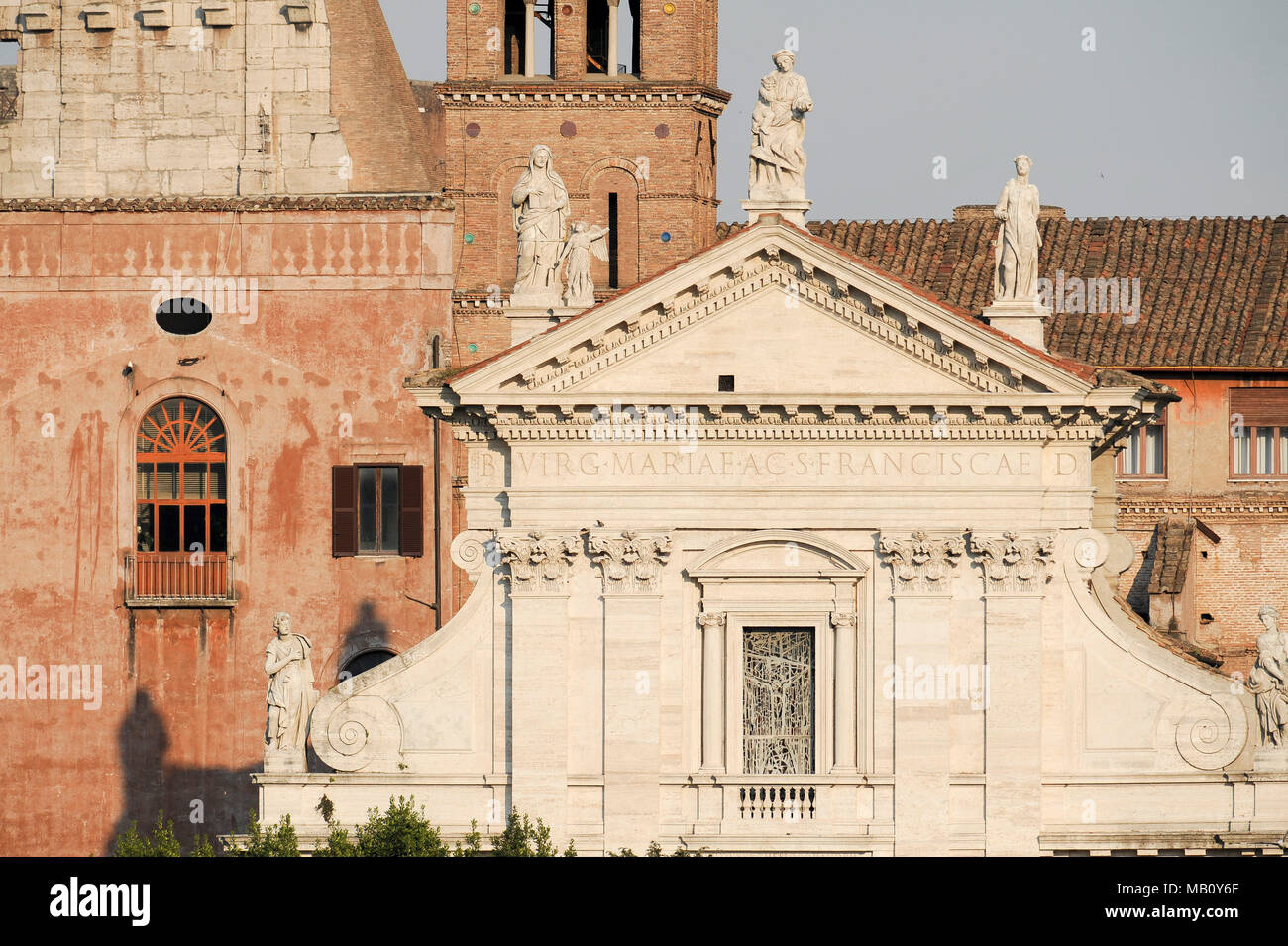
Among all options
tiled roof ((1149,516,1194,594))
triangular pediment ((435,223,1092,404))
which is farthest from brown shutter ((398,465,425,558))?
tiled roof ((1149,516,1194,594))

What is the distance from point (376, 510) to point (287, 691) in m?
11.5

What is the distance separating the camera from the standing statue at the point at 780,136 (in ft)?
126

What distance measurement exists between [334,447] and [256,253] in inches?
142

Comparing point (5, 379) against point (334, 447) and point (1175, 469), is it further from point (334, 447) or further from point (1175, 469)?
point (1175, 469)

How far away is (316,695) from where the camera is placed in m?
39.0

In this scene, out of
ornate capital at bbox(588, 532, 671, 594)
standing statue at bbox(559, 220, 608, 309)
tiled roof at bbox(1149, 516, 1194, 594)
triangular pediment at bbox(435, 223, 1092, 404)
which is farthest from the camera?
tiled roof at bbox(1149, 516, 1194, 594)

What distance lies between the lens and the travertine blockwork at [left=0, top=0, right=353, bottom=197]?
50.9 metres

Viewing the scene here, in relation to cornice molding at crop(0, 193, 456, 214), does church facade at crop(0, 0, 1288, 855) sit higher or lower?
lower

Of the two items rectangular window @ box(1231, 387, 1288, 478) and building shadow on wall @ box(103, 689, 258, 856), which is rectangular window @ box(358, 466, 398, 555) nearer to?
building shadow on wall @ box(103, 689, 258, 856)

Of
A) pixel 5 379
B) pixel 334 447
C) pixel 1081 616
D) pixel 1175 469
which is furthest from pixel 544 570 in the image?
pixel 1175 469

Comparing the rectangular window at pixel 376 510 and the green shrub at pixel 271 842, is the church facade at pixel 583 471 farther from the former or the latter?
the green shrub at pixel 271 842

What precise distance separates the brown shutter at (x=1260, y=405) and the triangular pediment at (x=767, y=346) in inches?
668

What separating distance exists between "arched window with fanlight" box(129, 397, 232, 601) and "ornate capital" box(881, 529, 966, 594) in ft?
50.9

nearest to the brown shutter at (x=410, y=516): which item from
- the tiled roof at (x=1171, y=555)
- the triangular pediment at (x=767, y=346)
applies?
the triangular pediment at (x=767, y=346)
